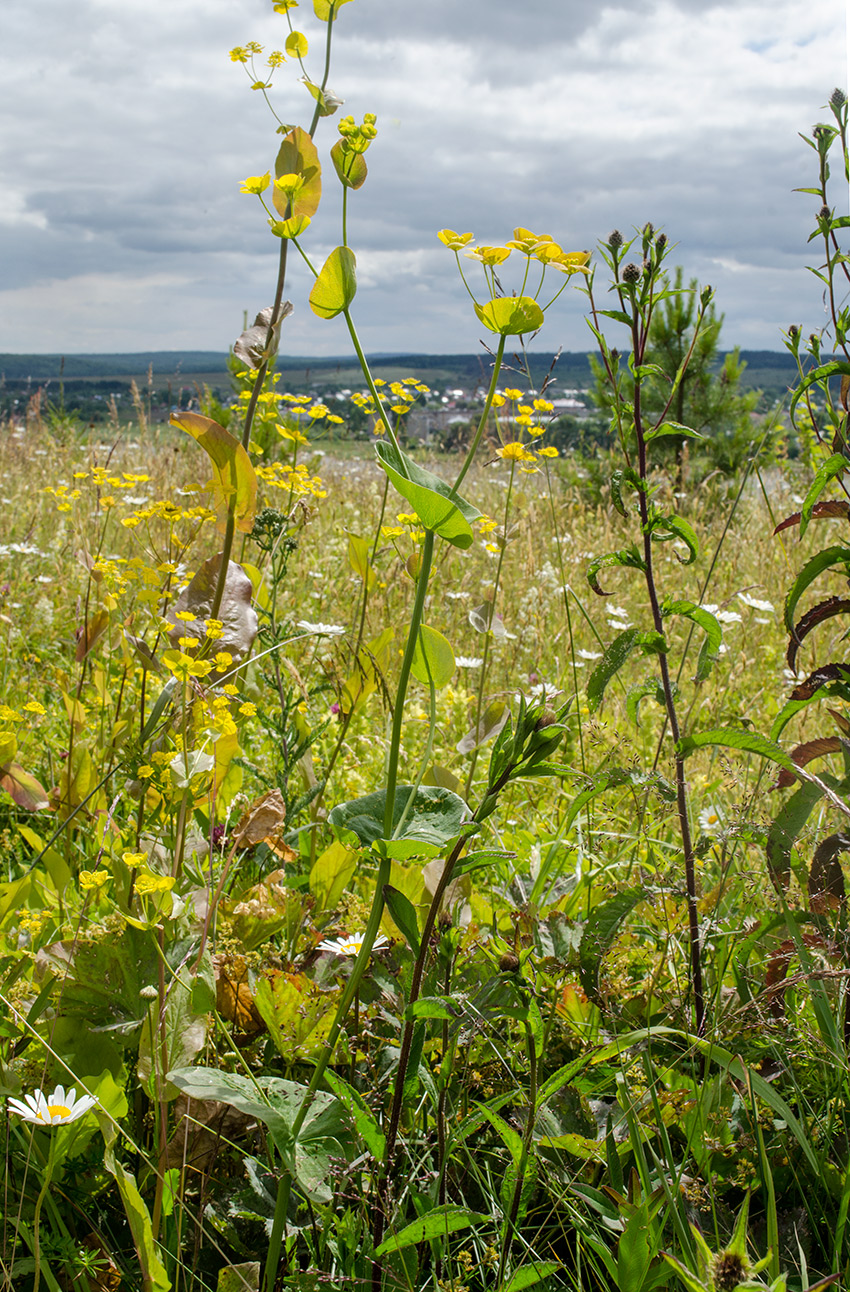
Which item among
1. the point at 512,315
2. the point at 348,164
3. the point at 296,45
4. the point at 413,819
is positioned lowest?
the point at 413,819

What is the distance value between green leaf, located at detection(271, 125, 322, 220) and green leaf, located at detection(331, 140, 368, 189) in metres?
0.14

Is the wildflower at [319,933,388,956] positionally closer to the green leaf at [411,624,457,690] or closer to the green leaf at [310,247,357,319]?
the green leaf at [411,624,457,690]

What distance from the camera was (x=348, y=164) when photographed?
864 mm

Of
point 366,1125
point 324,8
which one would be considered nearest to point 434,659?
point 366,1125

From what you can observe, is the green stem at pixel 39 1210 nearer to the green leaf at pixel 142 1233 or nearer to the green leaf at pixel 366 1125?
the green leaf at pixel 142 1233

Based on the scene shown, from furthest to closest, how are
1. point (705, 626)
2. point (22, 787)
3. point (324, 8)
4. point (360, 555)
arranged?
point (22, 787)
point (360, 555)
point (705, 626)
point (324, 8)

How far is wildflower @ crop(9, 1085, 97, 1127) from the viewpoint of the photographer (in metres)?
0.83

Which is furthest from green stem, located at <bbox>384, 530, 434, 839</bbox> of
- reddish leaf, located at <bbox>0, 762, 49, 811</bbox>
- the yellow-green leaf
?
reddish leaf, located at <bbox>0, 762, 49, 811</bbox>

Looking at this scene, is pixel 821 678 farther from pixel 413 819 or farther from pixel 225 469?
pixel 225 469

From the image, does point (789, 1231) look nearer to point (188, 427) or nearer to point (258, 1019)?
point (258, 1019)

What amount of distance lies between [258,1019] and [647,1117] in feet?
1.82

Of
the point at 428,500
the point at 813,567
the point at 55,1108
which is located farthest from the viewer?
the point at 813,567

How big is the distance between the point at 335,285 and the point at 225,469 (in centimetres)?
40

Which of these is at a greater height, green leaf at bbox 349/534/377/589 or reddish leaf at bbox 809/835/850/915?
green leaf at bbox 349/534/377/589
